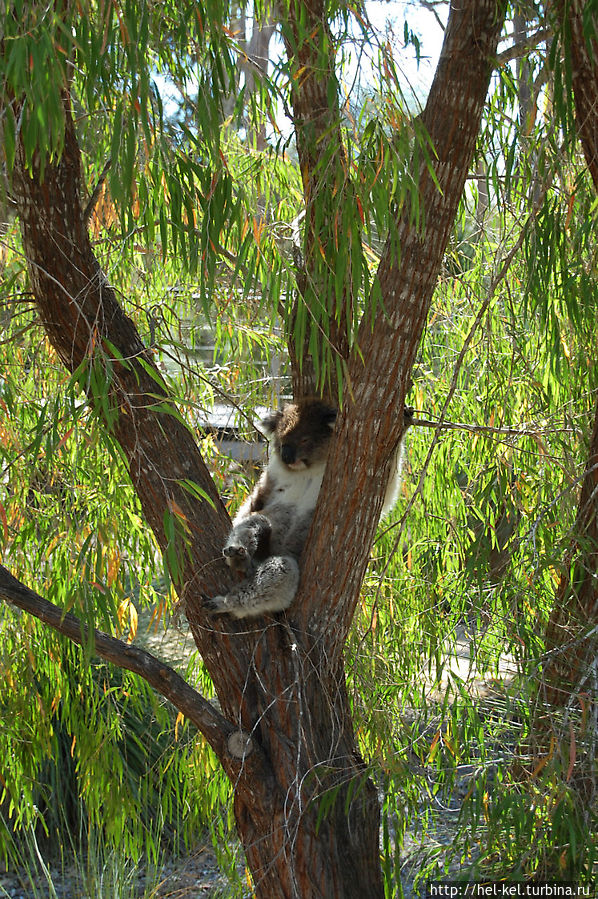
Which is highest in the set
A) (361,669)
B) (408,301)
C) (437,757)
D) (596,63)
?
(596,63)

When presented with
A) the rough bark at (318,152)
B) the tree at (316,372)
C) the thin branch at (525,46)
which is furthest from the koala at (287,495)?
the thin branch at (525,46)

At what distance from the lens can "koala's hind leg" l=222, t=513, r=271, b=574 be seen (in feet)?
8.34

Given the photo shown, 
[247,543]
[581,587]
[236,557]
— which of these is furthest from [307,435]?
[581,587]

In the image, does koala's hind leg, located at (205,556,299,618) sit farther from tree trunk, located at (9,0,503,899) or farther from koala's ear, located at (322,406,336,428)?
koala's ear, located at (322,406,336,428)

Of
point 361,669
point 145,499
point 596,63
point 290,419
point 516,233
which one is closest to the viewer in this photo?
point 596,63

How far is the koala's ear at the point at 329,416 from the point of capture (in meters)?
3.06

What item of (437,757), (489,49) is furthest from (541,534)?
(489,49)

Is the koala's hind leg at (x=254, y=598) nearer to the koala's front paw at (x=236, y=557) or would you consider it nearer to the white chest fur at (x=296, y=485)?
the koala's front paw at (x=236, y=557)

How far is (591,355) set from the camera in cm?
275

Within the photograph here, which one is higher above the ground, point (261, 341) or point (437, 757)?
point (261, 341)

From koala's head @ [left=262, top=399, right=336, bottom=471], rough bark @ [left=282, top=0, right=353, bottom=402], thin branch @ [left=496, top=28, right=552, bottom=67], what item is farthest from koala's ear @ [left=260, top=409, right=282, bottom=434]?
thin branch @ [left=496, top=28, right=552, bottom=67]

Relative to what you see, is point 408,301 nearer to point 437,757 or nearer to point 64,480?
point 64,480

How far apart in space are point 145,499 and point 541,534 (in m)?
1.43

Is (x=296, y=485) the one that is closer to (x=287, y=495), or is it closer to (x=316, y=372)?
(x=287, y=495)
